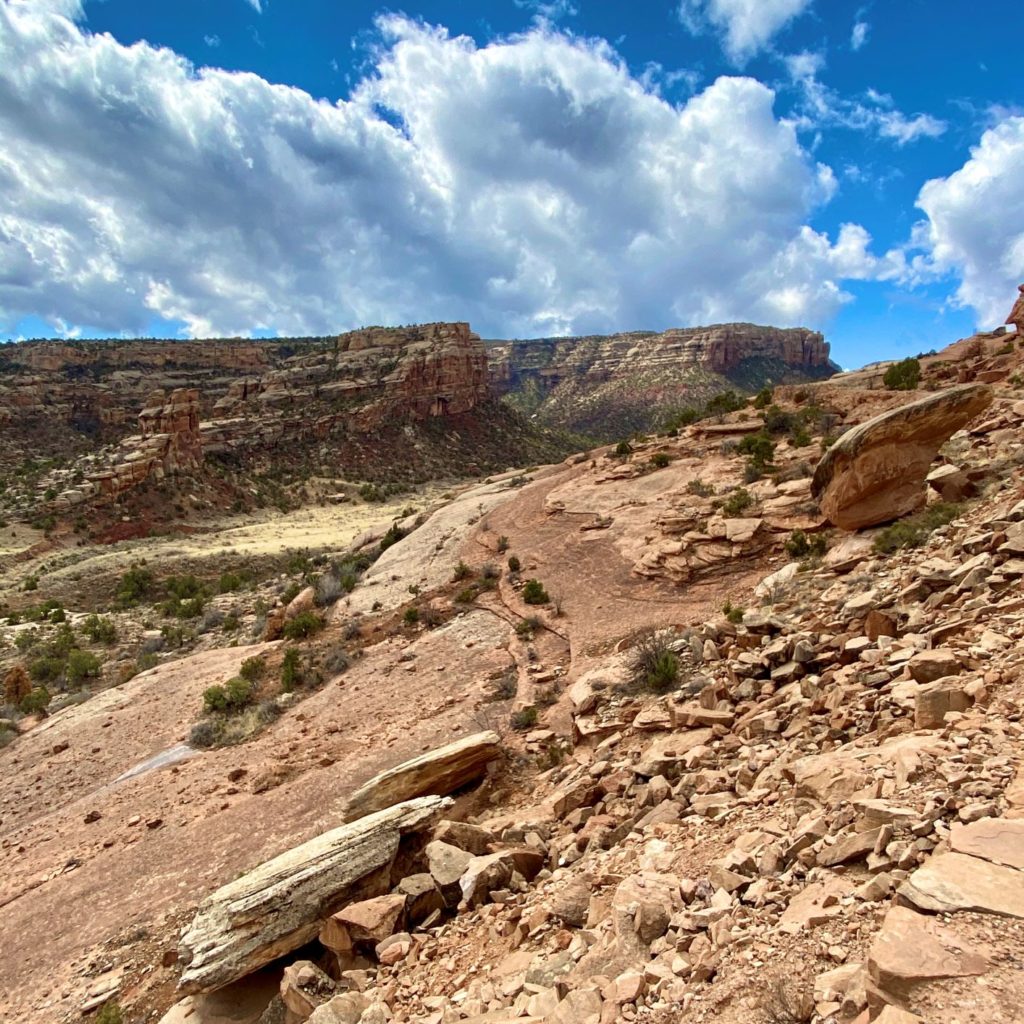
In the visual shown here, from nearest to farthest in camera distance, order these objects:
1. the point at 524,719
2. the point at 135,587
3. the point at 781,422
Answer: the point at 524,719
the point at 781,422
the point at 135,587

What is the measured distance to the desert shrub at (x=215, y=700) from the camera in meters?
15.1

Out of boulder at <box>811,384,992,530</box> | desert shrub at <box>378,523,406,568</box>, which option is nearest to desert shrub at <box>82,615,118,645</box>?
desert shrub at <box>378,523,406,568</box>

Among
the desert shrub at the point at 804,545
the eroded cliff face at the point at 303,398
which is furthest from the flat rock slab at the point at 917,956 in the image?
the eroded cliff face at the point at 303,398

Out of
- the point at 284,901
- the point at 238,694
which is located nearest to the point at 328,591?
the point at 238,694

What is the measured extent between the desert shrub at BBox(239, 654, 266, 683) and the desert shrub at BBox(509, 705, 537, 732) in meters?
8.18

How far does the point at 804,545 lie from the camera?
1415cm

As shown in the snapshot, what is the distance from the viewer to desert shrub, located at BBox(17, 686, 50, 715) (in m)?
18.7

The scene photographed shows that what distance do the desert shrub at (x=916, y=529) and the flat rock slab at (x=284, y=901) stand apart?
914 cm

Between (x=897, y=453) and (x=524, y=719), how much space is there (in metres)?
8.78

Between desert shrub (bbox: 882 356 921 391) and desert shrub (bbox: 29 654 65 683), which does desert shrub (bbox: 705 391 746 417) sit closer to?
desert shrub (bbox: 882 356 921 391)

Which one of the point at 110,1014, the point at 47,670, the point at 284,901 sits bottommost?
the point at 110,1014

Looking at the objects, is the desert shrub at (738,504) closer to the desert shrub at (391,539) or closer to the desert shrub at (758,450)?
the desert shrub at (758,450)

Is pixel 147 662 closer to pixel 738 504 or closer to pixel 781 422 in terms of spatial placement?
pixel 738 504

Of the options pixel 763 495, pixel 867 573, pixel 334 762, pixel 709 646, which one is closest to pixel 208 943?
pixel 334 762
